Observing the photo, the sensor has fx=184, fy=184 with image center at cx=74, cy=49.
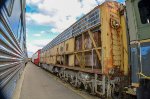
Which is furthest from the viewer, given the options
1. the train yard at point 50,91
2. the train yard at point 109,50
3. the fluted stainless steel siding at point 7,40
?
the train yard at point 50,91

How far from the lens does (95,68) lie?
7.59 m

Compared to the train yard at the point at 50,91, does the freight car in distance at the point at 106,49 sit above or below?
above

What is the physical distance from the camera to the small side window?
388cm

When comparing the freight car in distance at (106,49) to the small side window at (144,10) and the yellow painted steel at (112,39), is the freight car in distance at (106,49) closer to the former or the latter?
the yellow painted steel at (112,39)

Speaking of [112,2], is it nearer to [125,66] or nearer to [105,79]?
[125,66]

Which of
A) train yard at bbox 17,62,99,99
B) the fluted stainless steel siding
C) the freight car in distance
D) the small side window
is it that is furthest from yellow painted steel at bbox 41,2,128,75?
the fluted stainless steel siding

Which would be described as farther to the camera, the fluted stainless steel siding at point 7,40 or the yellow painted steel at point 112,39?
the yellow painted steel at point 112,39

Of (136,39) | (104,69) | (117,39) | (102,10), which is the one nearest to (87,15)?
(102,10)

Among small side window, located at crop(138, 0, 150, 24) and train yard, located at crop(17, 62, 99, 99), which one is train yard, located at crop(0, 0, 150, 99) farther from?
train yard, located at crop(17, 62, 99, 99)

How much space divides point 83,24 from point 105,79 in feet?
10.9

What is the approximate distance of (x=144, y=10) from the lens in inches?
157

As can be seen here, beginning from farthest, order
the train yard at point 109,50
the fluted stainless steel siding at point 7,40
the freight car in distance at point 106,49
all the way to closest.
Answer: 1. the freight car in distance at point 106,49
2. the train yard at point 109,50
3. the fluted stainless steel siding at point 7,40

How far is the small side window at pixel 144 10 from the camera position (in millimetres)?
3884

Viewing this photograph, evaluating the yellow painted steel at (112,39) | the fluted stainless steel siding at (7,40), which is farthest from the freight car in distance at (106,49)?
the fluted stainless steel siding at (7,40)
